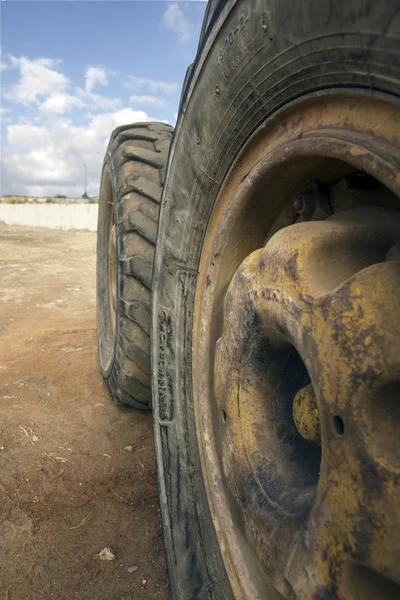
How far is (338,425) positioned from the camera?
70 centimetres

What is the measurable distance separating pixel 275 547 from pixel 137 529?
3.00ft

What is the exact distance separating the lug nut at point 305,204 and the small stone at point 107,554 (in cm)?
122

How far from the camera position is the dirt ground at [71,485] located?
4.76 feet

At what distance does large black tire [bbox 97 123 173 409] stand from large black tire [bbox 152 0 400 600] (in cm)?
52

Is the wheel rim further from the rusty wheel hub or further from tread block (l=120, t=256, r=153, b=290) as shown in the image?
tread block (l=120, t=256, r=153, b=290)

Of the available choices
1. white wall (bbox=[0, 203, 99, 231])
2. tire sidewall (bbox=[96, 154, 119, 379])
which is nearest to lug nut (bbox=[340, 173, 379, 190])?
tire sidewall (bbox=[96, 154, 119, 379])

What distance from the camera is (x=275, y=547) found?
87 cm

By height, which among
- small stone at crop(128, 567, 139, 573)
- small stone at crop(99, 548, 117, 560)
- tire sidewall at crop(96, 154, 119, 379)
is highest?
tire sidewall at crop(96, 154, 119, 379)

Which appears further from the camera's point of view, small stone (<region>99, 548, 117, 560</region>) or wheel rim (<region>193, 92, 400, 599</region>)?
small stone (<region>99, 548, 117, 560</region>)

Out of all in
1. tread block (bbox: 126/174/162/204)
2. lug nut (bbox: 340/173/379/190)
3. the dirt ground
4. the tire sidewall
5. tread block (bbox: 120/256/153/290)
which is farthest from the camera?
the tire sidewall

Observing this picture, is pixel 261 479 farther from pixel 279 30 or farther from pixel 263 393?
pixel 279 30

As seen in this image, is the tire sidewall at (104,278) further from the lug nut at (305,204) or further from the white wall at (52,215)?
the white wall at (52,215)

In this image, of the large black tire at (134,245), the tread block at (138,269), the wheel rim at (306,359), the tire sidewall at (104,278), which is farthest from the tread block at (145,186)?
the wheel rim at (306,359)

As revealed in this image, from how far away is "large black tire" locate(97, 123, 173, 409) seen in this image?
197 cm
